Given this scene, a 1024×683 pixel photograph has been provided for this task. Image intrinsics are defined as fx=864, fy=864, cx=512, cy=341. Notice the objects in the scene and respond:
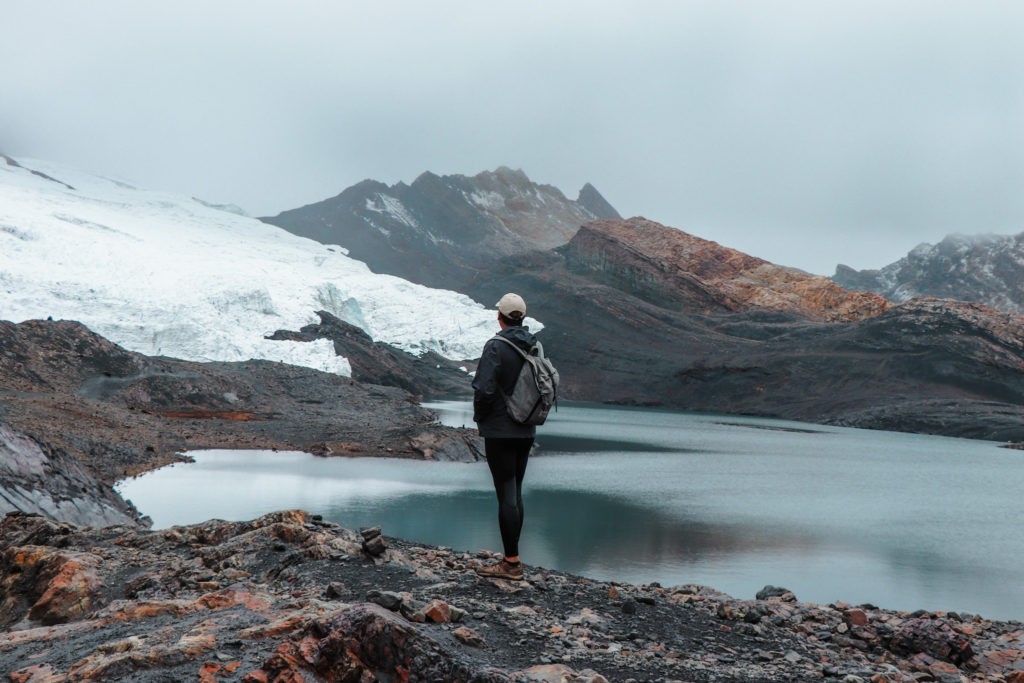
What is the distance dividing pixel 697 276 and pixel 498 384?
134817 mm

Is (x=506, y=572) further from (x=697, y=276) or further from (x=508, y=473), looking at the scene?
(x=697, y=276)

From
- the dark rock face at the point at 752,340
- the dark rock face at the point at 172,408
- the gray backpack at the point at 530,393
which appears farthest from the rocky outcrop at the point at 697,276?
the gray backpack at the point at 530,393

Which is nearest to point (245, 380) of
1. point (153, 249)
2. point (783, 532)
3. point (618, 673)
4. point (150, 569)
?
point (153, 249)

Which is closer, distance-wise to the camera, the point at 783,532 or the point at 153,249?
the point at 783,532

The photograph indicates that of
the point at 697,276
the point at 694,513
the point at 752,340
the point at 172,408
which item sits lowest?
the point at 172,408

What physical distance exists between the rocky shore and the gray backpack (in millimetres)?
1501

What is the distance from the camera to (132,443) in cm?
2903

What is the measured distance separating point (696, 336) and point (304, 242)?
53.4m

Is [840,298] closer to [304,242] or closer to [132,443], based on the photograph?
[304,242]

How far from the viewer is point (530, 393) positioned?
6.93 metres

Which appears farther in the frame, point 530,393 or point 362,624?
point 530,393

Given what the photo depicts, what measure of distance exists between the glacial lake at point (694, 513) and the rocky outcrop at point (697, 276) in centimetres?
8716

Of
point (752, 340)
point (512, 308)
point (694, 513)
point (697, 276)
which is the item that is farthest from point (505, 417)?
point (697, 276)

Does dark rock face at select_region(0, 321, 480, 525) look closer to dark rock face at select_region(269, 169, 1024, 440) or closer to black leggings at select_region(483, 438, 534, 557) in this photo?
black leggings at select_region(483, 438, 534, 557)
